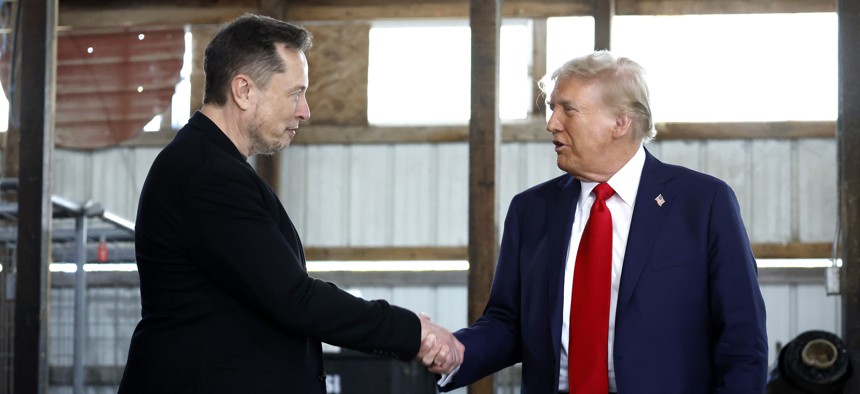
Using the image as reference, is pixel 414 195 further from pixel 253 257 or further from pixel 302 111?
pixel 253 257

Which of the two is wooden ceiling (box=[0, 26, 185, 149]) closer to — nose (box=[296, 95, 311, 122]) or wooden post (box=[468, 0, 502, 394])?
wooden post (box=[468, 0, 502, 394])

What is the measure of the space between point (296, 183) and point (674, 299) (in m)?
9.51

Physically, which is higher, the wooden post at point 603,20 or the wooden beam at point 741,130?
the wooden post at point 603,20

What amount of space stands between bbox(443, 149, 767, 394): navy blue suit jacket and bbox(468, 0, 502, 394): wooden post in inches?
89.6

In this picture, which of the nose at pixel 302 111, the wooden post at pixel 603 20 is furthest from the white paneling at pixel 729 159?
the nose at pixel 302 111

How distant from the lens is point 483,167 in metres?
5.05

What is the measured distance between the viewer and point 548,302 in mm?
2701

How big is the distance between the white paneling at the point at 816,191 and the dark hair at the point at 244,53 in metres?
9.59

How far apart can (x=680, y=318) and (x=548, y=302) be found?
303mm

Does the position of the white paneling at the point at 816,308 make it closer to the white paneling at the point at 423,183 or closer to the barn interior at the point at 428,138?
the barn interior at the point at 428,138

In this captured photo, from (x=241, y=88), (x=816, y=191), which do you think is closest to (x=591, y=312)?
(x=241, y=88)

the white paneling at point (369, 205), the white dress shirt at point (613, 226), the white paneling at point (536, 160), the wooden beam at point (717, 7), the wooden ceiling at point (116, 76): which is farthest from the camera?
the white paneling at point (369, 205)

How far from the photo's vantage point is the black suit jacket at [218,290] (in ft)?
7.68

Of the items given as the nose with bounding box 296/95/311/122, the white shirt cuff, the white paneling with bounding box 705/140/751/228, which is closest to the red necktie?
the white shirt cuff
